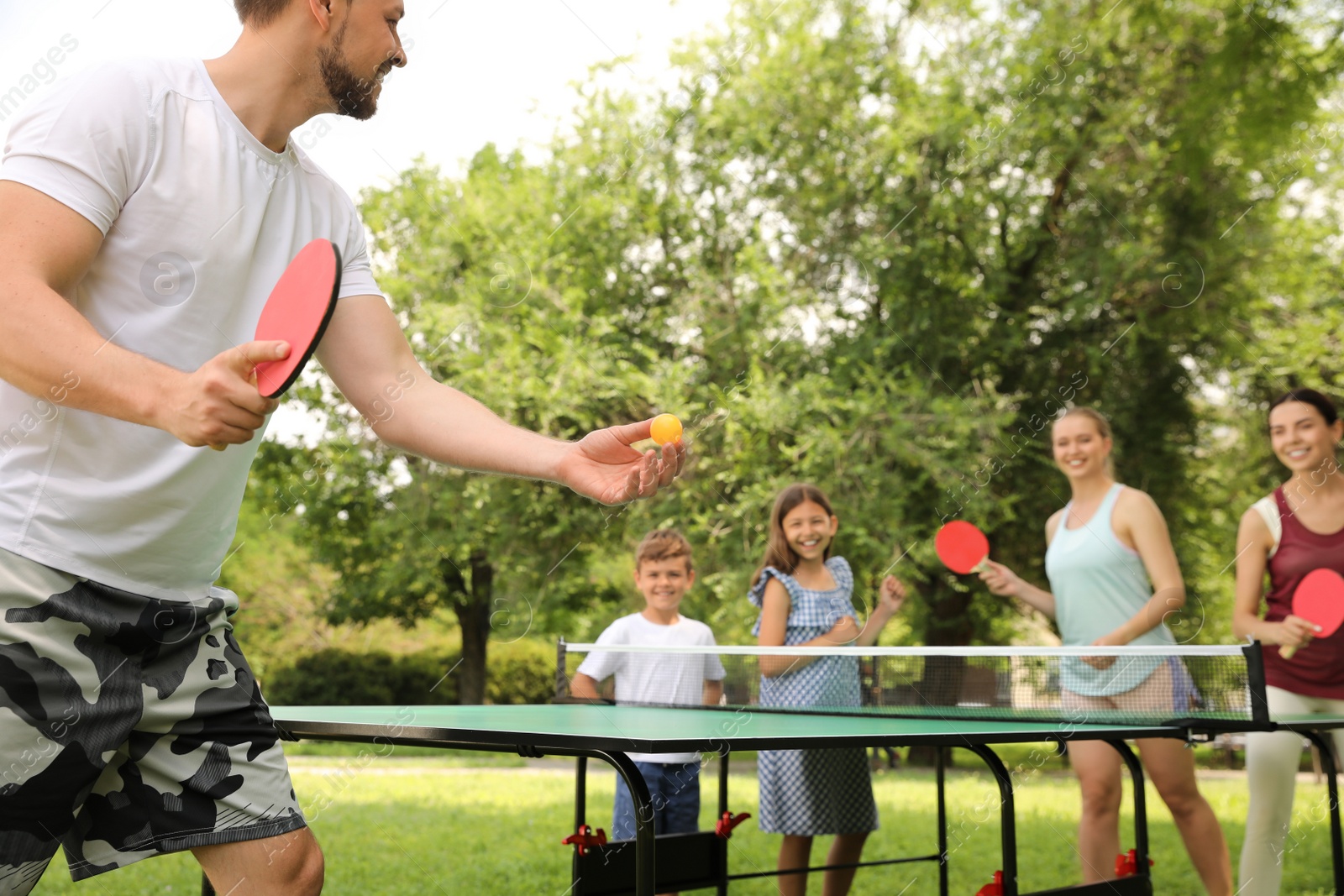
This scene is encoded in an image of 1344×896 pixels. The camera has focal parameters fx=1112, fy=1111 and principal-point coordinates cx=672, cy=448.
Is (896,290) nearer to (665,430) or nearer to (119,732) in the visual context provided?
(665,430)

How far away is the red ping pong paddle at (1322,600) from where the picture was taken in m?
4.00

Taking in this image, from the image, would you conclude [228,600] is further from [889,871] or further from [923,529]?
[923,529]

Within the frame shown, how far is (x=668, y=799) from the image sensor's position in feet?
15.9

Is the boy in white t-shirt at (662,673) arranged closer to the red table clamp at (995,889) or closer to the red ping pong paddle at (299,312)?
the red table clamp at (995,889)

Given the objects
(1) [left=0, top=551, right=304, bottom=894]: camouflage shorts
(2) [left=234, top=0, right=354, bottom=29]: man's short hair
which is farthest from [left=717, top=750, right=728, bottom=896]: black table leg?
(2) [left=234, top=0, right=354, bottom=29]: man's short hair

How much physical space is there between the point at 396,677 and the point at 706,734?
18.4 meters

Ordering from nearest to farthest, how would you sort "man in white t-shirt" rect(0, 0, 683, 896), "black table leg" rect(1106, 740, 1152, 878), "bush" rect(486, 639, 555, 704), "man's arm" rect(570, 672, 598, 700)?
"man in white t-shirt" rect(0, 0, 683, 896), "black table leg" rect(1106, 740, 1152, 878), "man's arm" rect(570, 672, 598, 700), "bush" rect(486, 639, 555, 704)

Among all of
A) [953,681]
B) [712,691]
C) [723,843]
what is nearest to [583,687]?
[712,691]

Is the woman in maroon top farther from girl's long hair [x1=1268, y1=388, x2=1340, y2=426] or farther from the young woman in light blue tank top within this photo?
the young woman in light blue tank top

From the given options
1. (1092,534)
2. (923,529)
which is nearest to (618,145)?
(923,529)

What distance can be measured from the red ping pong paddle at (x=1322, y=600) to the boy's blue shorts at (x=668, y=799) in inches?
95.8

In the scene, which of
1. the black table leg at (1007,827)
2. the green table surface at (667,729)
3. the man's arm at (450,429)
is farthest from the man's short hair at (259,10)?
the black table leg at (1007,827)

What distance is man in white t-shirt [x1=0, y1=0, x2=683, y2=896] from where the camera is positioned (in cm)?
159

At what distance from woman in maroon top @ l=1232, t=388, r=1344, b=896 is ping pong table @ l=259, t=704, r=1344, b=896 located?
1.11 ft
